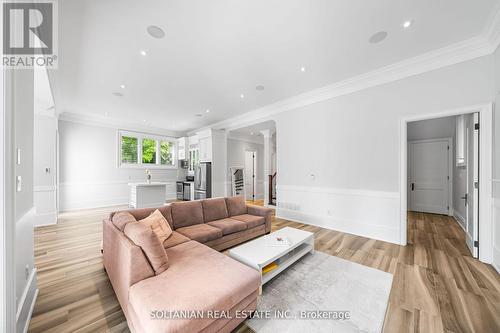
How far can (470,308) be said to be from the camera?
1.78 metres

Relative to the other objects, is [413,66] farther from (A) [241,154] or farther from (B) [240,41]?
(A) [241,154]

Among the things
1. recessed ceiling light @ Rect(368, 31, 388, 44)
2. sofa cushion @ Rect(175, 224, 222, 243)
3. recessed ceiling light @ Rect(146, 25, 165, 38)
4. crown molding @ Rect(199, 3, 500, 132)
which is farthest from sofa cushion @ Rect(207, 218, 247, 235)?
recessed ceiling light @ Rect(368, 31, 388, 44)

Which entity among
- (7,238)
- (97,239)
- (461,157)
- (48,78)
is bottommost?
(97,239)

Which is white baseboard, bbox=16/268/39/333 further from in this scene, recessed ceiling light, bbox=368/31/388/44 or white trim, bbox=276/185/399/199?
recessed ceiling light, bbox=368/31/388/44

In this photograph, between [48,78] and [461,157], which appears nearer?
[48,78]

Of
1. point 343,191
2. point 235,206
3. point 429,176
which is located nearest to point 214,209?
point 235,206

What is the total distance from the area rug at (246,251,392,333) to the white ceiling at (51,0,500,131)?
10.3 feet

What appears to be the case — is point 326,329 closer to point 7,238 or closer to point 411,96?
point 7,238

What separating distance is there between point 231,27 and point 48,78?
3.21 metres

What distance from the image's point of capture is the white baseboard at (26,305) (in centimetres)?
138

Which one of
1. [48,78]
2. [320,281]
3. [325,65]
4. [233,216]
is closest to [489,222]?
[320,281]

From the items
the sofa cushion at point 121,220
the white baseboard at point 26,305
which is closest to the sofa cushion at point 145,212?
the sofa cushion at point 121,220

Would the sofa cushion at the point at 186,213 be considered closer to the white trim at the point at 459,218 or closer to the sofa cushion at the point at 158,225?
the sofa cushion at the point at 158,225

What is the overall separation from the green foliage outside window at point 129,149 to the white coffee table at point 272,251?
6584 millimetres
